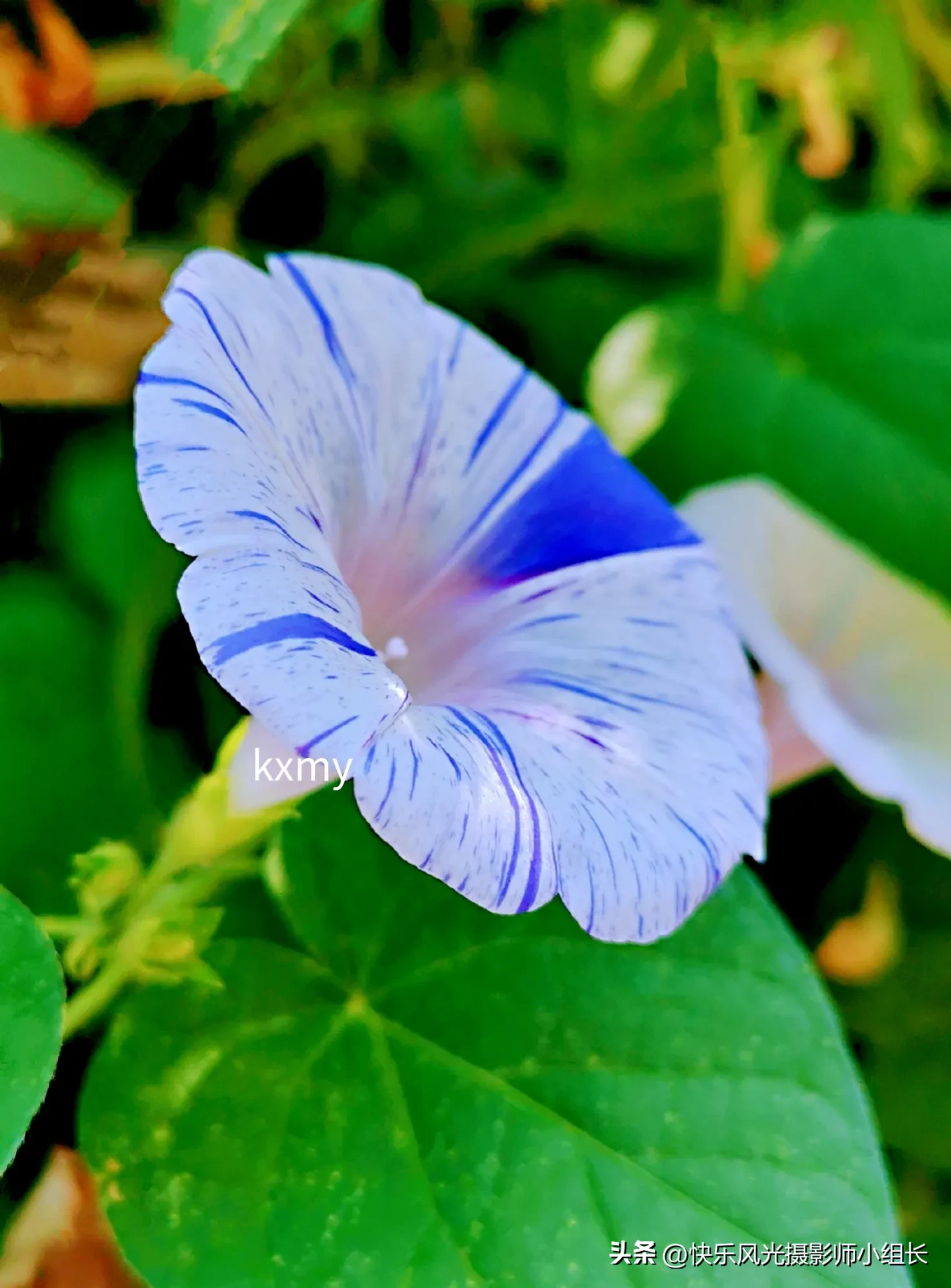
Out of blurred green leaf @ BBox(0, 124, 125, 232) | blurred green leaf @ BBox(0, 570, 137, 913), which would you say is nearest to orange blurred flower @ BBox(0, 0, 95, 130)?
blurred green leaf @ BBox(0, 124, 125, 232)

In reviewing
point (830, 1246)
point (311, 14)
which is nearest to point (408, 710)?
point (830, 1246)

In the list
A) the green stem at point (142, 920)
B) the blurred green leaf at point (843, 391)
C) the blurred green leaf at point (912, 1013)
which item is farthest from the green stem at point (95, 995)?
the blurred green leaf at point (912, 1013)

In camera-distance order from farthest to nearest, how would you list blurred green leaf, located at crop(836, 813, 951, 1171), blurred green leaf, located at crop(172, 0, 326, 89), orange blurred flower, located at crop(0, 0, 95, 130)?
blurred green leaf, located at crop(836, 813, 951, 1171)
orange blurred flower, located at crop(0, 0, 95, 130)
blurred green leaf, located at crop(172, 0, 326, 89)

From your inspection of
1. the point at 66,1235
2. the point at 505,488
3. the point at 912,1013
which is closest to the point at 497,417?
the point at 505,488

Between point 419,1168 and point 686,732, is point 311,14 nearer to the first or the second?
point 686,732

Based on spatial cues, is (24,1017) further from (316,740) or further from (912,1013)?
(912,1013)

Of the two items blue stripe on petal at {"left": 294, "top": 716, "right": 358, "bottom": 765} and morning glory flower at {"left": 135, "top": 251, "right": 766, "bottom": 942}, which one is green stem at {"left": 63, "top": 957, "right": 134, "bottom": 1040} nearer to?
morning glory flower at {"left": 135, "top": 251, "right": 766, "bottom": 942}

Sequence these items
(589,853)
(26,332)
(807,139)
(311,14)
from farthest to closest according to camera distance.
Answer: (807,139), (311,14), (26,332), (589,853)

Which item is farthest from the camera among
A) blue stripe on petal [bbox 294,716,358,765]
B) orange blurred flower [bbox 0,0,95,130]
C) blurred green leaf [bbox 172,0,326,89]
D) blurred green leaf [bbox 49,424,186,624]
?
blurred green leaf [bbox 49,424,186,624]
